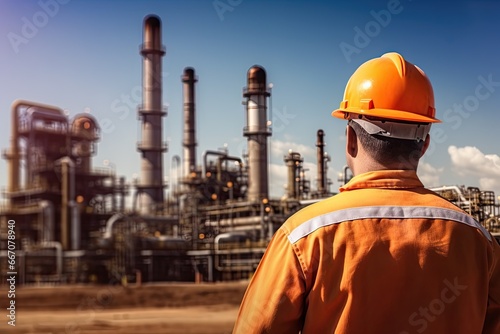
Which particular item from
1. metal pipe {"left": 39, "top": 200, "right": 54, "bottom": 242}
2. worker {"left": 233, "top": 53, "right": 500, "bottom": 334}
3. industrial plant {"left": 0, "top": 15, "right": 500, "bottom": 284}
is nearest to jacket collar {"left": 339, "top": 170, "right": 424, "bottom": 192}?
worker {"left": 233, "top": 53, "right": 500, "bottom": 334}

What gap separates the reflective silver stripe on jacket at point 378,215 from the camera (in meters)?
1.46

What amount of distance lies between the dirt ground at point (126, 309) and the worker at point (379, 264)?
12319 mm

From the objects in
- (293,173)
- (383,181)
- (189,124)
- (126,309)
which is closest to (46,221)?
(126,309)

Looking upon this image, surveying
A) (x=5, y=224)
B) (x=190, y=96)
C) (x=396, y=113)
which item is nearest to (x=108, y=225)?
(x=5, y=224)

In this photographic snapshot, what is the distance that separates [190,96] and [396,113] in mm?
28234

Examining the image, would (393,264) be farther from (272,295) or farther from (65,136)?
(65,136)

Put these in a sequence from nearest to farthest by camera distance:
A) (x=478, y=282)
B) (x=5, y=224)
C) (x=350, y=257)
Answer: (x=350, y=257)
(x=478, y=282)
(x=5, y=224)

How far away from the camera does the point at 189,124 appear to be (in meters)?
29.7

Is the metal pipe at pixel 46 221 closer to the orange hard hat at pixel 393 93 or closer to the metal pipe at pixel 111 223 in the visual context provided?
the metal pipe at pixel 111 223

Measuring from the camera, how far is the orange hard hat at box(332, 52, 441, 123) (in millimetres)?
1643

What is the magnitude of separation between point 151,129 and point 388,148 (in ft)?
90.4

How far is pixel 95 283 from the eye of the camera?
24.2 meters

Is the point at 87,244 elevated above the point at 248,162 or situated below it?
below

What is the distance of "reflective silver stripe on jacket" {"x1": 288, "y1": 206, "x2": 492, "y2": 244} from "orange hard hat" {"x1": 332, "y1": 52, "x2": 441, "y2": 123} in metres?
0.25
